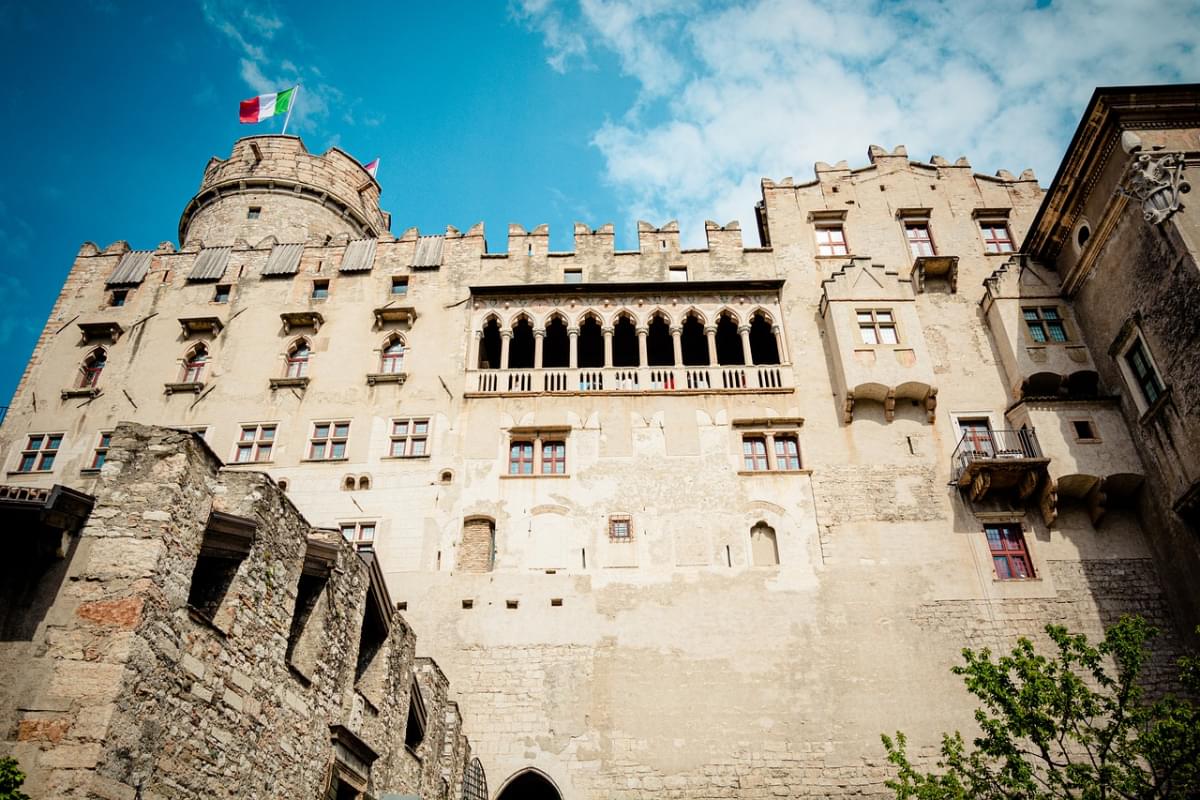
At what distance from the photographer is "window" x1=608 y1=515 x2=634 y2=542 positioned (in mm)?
23906

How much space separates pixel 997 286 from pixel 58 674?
2657 centimetres

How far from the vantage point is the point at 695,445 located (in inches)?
1009

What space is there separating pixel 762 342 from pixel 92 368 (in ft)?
71.7

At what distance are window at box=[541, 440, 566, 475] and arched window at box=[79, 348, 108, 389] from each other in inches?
571

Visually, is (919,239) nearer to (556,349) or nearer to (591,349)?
(591,349)

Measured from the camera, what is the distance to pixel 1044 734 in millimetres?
15688

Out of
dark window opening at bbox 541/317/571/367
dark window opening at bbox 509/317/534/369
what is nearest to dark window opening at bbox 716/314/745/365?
dark window opening at bbox 541/317/571/367

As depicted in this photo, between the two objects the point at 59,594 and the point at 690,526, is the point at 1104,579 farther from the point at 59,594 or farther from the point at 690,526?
the point at 59,594

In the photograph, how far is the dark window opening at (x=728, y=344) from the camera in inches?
1149

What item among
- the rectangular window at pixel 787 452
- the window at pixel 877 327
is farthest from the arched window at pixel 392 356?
the window at pixel 877 327

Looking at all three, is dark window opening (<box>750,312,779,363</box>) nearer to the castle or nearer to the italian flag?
the castle

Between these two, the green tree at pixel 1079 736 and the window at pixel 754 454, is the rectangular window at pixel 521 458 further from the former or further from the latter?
the green tree at pixel 1079 736

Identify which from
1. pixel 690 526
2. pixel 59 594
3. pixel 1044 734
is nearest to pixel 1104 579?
pixel 1044 734

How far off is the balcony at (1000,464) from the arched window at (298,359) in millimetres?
19732
